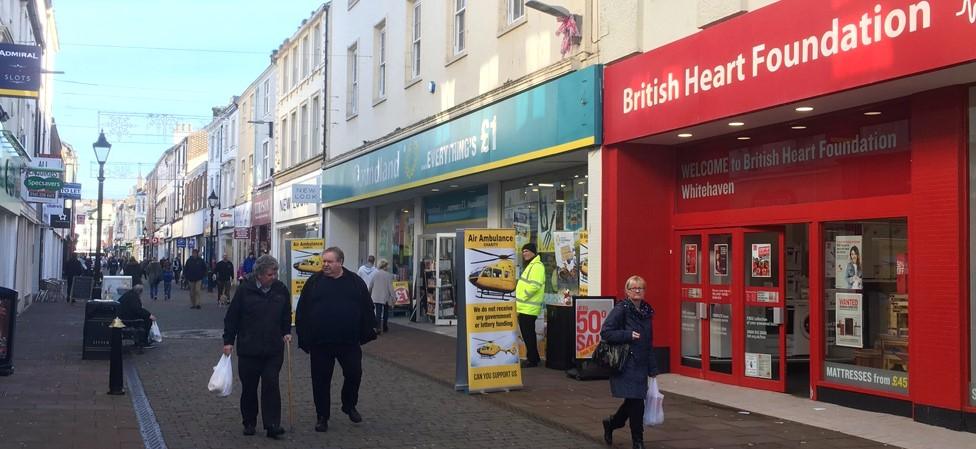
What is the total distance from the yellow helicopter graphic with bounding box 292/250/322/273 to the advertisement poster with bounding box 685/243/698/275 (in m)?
8.62

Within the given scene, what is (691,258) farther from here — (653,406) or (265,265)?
(265,265)

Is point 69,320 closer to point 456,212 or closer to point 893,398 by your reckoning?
point 456,212

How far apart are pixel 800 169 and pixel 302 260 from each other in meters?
11.3

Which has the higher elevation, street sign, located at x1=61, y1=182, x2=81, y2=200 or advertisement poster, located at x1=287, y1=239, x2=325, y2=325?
street sign, located at x1=61, y1=182, x2=81, y2=200

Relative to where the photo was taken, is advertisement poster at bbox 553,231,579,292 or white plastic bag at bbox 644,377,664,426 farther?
advertisement poster at bbox 553,231,579,292

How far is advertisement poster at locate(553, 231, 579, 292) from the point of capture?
15.1m

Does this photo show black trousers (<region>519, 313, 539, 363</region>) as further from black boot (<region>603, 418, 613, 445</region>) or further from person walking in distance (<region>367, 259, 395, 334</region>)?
person walking in distance (<region>367, 259, 395, 334</region>)

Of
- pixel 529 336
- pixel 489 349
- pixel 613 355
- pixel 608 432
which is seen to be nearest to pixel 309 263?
pixel 529 336

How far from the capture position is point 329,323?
866 cm

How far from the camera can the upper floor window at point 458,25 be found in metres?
18.9

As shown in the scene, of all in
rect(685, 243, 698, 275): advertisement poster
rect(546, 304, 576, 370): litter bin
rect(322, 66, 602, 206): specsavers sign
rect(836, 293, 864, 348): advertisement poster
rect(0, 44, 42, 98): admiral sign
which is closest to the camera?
rect(836, 293, 864, 348): advertisement poster

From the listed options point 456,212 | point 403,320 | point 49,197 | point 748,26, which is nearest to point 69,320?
point 49,197

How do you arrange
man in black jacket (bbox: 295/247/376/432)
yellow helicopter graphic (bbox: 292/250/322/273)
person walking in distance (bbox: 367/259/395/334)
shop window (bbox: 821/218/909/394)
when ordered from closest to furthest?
man in black jacket (bbox: 295/247/376/432), shop window (bbox: 821/218/909/394), yellow helicopter graphic (bbox: 292/250/322/273), person walking in distance (bbox: 367/259/395/334)

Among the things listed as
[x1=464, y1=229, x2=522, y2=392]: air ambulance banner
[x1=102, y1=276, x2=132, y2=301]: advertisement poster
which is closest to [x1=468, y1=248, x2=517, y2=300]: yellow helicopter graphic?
[x1=464, y1=229, x2=522, y2=392]: air ambulance banner
